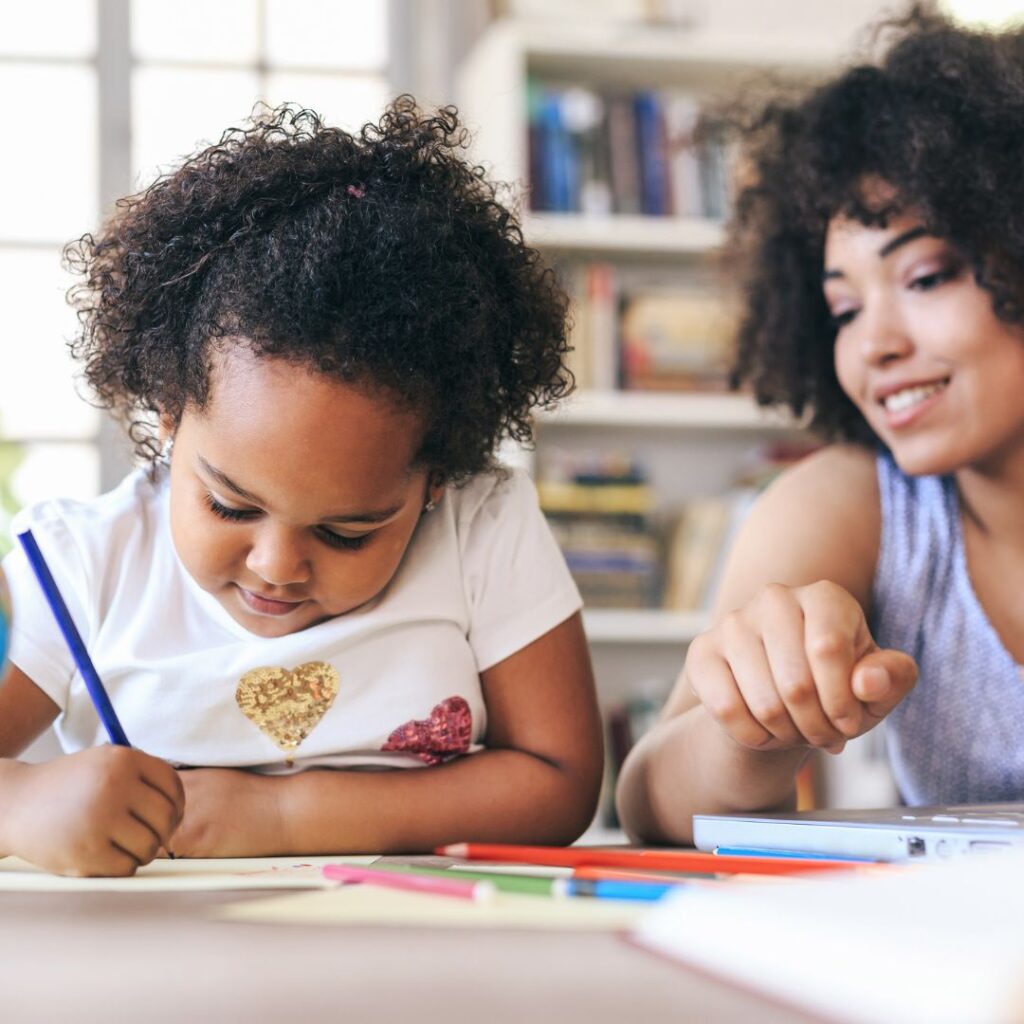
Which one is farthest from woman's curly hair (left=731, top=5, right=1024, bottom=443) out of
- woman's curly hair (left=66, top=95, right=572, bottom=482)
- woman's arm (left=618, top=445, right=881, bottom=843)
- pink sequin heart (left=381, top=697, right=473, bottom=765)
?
pink sequin heart (left=381, top=697, right=473, bottom=765)

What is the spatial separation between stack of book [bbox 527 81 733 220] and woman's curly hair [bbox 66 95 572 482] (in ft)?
5.99

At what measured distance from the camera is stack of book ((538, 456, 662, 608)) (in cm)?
272

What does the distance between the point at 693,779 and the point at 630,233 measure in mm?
2092

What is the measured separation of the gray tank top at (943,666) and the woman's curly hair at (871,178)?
0.19m

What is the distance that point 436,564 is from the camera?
962 millimetres

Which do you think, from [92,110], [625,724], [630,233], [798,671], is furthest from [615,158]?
[798,671]

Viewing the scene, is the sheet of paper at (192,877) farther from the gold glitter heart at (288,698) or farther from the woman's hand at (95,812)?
the gold glitter heart at (288,698)

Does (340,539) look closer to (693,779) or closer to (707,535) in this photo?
(693,779)

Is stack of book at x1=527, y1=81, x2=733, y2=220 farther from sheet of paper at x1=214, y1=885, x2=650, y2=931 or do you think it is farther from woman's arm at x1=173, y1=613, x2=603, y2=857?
sheet of paper at x1=214, y1=885, x2=650, y2=931

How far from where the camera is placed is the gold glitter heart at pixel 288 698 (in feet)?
2.92

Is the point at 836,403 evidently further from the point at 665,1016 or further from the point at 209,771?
the point at 665,1016

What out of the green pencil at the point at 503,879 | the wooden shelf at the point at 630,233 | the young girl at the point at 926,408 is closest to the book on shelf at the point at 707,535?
the wooden shelf at the point at 630,233

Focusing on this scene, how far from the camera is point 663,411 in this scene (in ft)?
9.16

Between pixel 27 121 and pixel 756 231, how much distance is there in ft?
7.79
